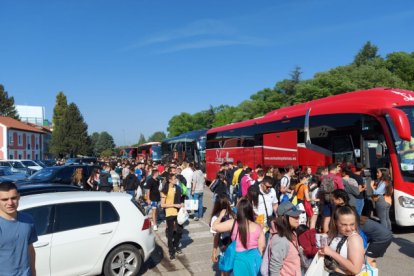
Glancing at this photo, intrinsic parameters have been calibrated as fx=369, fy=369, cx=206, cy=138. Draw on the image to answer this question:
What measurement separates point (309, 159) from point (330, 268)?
10.6m

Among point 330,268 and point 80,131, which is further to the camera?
point 80,131

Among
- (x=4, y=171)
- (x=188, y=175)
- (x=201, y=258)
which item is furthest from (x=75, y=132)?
(x=201, y=258)

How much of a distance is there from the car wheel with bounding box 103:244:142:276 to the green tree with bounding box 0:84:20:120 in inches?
3427

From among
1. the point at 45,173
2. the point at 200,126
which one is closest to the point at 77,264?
the point at 45,173

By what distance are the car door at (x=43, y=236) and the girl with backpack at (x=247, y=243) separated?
3.02 metres

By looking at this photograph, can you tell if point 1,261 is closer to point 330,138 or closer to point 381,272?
point 381,272

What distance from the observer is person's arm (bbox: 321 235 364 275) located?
3.36 metres

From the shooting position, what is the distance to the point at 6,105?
8212cm

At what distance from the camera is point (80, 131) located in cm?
7356

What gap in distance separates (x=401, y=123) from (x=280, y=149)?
7.06 m

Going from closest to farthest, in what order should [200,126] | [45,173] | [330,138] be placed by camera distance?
[330,138] < [45,173] < [200,126]

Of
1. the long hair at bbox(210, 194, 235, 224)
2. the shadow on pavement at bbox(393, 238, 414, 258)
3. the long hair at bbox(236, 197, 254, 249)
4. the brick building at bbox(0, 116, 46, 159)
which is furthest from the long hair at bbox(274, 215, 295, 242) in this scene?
the brick building at bbox(0, 116, 46, 159)

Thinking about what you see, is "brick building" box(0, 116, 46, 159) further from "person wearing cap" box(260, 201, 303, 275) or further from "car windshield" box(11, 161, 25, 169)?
"person wearing cap" box(260, 201, 303, 275)

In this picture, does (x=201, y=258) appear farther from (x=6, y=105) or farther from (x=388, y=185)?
(x=6, y=105)
